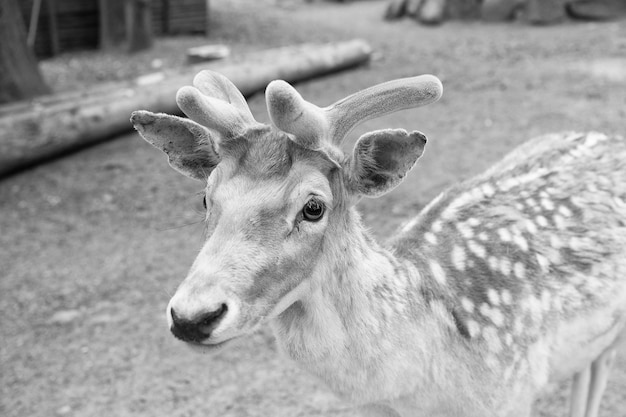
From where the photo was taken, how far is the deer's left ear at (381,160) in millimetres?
2447

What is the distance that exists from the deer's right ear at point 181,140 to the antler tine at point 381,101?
1.45ft

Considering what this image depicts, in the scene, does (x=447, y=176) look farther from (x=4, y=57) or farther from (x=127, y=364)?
(x=4, y=57)

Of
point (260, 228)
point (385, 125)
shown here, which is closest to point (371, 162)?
point (260, 228)

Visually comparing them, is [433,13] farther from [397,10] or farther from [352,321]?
[352,321]

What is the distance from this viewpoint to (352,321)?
2541mm

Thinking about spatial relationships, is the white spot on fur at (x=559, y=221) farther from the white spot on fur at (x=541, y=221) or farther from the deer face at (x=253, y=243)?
the deer face at (x=253, y=243)

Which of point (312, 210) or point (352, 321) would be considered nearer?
point (312, 210)

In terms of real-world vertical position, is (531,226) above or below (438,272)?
above

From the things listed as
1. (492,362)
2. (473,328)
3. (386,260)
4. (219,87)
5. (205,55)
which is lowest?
(205,55)

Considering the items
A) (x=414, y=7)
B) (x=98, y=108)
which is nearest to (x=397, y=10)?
(x=414, y=7)

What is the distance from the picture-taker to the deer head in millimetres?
2174

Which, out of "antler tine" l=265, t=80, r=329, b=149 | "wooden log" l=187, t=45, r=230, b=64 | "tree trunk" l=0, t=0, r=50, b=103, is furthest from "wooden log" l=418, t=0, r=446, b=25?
"antler tine" l=265, t=80, r=329, b=149

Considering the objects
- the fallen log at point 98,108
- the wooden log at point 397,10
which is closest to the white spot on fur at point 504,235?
the fallen log at point 98,108

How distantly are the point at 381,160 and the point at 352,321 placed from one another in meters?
0.56
